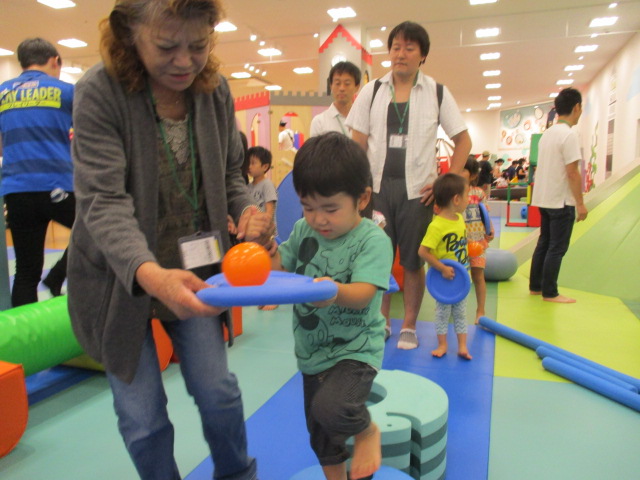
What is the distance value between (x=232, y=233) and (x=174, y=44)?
60 cm

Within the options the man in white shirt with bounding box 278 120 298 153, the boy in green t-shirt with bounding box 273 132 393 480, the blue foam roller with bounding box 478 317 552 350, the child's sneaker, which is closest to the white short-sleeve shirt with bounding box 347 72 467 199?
the child's sneaker

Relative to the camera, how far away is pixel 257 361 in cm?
315

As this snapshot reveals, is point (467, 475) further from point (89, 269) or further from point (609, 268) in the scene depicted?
point (609, 268)

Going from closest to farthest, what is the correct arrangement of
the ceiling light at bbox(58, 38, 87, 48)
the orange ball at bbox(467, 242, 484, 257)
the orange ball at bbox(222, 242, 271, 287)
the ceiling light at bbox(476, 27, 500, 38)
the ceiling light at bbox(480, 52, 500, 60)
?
the orange ball at bbox(222, 242, 271, 287), the orange ball at bbox(467, 242, 484, 257), the ceiling light at bbox(476, 27, 500, 38), the ceiling light at bbox(58, 38, 87, 48), the ceiling light at bbox(480, 52, 500, 60)

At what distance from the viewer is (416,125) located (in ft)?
10.2

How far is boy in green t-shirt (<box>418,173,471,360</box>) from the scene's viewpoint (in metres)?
3.09

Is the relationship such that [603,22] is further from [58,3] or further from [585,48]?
[58,3]

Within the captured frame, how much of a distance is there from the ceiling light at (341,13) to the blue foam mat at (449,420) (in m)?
9.07

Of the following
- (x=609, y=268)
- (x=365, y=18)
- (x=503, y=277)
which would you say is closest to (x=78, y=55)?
(x=365, y=18)

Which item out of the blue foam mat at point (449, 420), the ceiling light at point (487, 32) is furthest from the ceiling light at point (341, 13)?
the blue foam mat at point (449, 420)

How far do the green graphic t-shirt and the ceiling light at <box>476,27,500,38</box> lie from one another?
12307 mm

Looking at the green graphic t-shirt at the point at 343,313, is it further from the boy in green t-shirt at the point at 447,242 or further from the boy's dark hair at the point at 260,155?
the boy's dark hair at the point at 260,155

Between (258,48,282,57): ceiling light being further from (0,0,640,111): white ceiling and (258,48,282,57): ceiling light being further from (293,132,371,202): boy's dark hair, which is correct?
(293,132,371,202): boy's dark hair

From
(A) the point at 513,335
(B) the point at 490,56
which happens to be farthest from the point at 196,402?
(B) the point at 490,56
